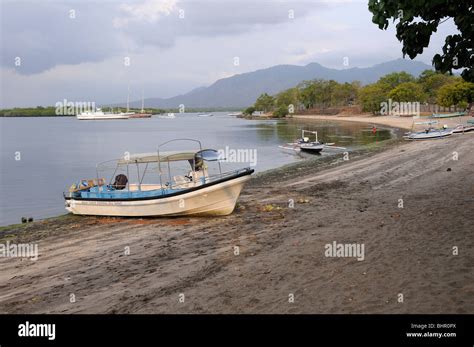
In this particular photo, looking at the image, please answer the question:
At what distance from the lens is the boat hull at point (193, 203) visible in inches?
656

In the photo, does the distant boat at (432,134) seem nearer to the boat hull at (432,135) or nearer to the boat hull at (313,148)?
the boat hull at (432,135)

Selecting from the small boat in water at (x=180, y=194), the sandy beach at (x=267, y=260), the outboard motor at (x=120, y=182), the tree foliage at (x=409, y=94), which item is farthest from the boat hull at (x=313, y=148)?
the tree foliage at (x=409, y=94)

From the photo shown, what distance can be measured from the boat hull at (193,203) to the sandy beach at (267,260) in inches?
15.6

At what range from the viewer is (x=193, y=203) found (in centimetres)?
1702

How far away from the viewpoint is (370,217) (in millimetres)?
14703

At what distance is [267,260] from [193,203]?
6635mm

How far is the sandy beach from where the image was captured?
836 centimetres

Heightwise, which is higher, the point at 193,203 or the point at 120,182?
the point at 120,182

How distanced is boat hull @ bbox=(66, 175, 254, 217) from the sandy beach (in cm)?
40

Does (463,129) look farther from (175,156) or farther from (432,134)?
(175,156)

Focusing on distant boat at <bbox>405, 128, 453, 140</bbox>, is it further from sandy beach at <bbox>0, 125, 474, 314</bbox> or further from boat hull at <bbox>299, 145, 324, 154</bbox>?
sandy beach at <bbox>0, 125, 474, 314</bbox>

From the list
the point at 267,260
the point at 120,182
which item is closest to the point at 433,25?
the point at 267,260
